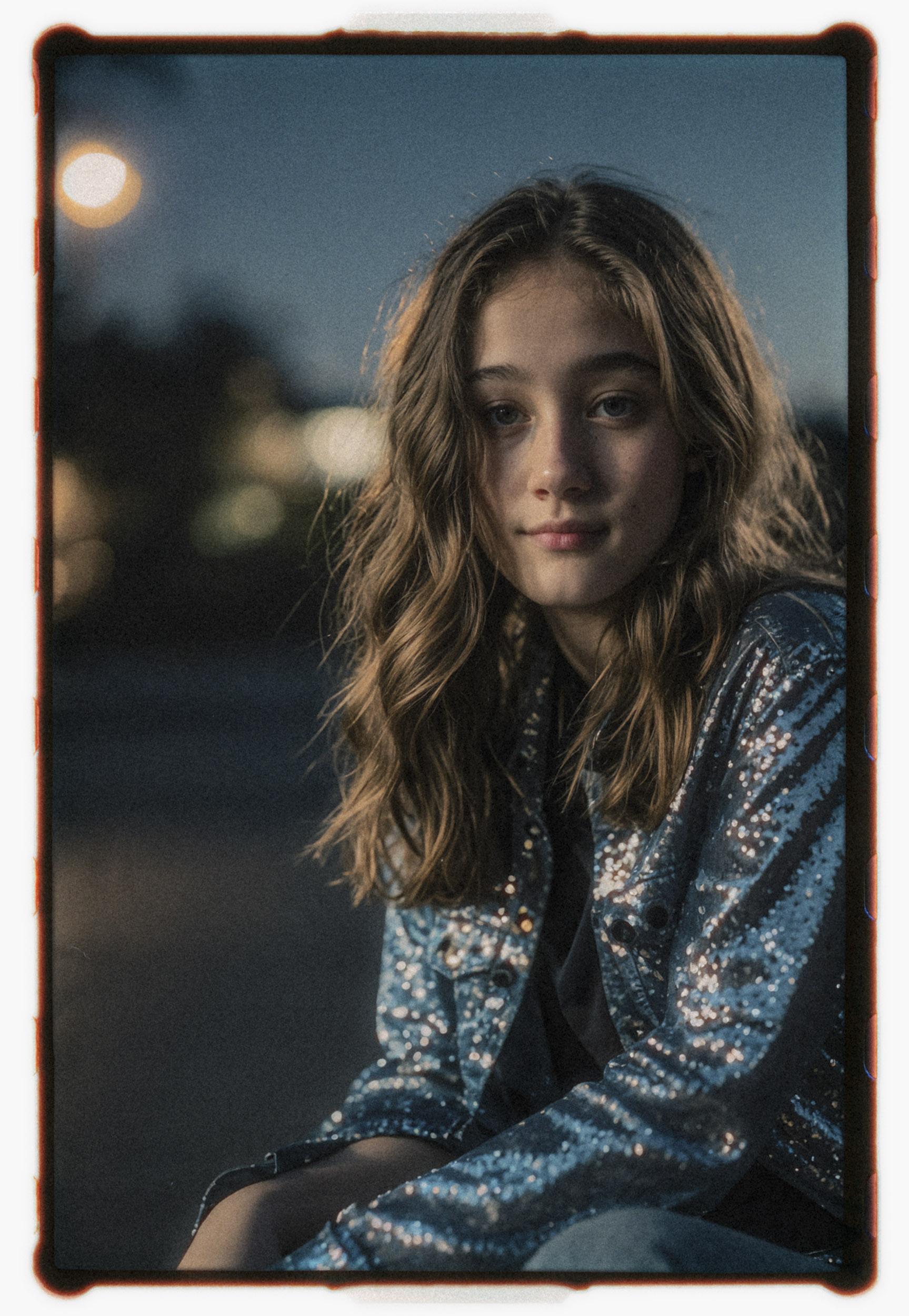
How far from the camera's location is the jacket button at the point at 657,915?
3.97 ft

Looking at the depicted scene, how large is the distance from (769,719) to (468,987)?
→ 0.48 metres

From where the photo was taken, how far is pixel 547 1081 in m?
1.26

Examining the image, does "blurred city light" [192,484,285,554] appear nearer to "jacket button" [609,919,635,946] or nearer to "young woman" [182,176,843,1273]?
"young woman" [182,176,843,1273]

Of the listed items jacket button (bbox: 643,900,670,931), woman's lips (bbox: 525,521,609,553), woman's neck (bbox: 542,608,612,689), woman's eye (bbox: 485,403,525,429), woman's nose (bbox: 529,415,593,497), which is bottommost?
jacket button (bbox: 643,900,670,931)

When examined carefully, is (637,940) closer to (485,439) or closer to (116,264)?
(485,439)

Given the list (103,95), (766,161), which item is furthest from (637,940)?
(103,95)

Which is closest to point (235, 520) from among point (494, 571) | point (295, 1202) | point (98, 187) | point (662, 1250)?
point (494, 571)

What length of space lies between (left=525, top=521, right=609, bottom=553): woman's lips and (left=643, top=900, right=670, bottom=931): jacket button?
41 cm

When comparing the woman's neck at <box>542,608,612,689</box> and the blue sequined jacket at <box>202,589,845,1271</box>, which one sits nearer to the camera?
the blue sequined jacket at <box>202,589,845,1271</box>

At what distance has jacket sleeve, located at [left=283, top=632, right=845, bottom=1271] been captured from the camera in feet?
3.60

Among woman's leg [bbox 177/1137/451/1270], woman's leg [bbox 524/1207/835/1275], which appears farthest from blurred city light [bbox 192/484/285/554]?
woman's leg [bbox 524/1207/835/1275]

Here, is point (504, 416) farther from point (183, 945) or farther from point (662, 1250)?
point (662, 1250)

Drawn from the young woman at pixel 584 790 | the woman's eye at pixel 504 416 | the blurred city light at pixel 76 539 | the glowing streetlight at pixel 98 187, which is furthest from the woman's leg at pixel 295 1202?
the glowing streetlight at pixel 98 187

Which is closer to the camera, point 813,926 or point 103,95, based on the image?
point 813,926
